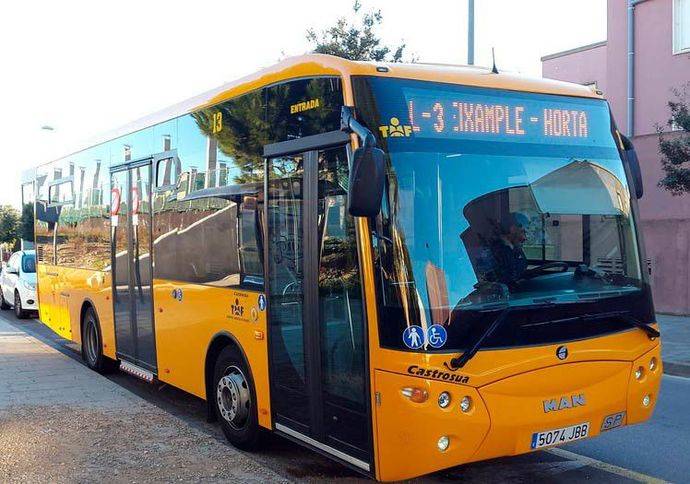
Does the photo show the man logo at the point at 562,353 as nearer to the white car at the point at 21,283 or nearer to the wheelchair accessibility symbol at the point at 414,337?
the wheelchair accessibility symbol at the point at 414,337

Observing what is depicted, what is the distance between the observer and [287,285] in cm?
560

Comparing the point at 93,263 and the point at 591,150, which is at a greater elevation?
the point at 591,150

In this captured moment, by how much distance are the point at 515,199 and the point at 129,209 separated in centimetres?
532

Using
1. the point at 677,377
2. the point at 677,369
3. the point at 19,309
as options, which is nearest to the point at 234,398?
the point at 677,377

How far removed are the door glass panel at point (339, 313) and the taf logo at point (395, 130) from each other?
368 millimetres

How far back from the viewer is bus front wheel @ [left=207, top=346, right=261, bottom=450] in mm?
6164

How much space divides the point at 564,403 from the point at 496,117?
6.48ft

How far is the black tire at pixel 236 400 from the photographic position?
6.16m

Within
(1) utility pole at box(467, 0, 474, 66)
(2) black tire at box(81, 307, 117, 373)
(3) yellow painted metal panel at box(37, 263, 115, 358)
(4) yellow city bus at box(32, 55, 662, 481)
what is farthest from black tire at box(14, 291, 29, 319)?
(4) yellow city bus at box(32, 55, 662, 481)

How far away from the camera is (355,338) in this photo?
4.84m

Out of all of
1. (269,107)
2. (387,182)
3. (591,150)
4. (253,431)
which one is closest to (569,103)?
(591,150)

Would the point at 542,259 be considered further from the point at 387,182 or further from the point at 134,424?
the point at 134,424

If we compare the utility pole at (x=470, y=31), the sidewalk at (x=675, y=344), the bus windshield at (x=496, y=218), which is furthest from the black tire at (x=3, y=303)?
the bus windshield at (x=496, y=218)

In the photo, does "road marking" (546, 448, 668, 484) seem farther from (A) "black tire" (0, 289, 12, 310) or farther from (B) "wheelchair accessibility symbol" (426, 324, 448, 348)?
(A) "black tire" (0, 289, 12, 310)
